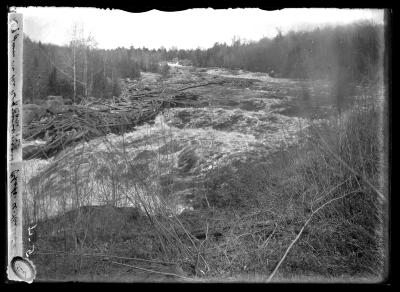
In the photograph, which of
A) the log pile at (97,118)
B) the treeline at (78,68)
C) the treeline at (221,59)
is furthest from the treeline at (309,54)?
the log pile at (97,118)

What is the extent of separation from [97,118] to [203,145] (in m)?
1.06

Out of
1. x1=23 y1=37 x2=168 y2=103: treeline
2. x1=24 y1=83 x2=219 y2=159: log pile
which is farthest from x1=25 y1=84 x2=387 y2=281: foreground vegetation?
x1=23 y1=37 x2=168 y2=103: treeline

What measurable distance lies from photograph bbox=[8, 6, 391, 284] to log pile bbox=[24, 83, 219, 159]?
0.01 m

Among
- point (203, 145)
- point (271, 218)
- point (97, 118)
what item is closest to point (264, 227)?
point (271, 218)

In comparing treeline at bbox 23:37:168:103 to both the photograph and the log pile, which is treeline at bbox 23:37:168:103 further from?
the log pile

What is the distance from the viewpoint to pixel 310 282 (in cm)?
423

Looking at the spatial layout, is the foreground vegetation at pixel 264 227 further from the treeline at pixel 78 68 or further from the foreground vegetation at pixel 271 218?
the treeline at pixel 78 68

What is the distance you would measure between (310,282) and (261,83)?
196cm

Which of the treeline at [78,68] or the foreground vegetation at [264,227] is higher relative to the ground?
the treeline at [78,68]

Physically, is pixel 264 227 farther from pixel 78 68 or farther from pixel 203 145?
pixel 78 68

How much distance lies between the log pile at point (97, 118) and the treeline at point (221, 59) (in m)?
0.14

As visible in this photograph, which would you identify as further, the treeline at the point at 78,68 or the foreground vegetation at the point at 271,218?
the treeline at the point at 78,68

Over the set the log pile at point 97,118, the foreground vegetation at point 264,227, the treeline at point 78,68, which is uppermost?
the treeline at point 78,68

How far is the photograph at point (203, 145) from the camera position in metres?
4.24
